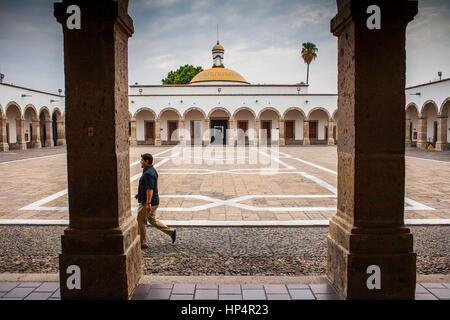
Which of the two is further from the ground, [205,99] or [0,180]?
[205,99]

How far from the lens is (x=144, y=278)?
12.2 ft

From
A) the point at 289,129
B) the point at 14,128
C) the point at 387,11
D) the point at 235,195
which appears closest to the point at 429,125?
the point at 289,129

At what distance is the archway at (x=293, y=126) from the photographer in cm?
3625

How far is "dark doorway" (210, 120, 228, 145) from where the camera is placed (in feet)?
118

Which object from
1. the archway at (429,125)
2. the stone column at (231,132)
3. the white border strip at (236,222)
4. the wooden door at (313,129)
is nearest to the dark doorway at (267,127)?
the stone column at (231,132)

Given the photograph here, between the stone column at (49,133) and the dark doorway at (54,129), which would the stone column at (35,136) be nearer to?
the stone column at (49,133)

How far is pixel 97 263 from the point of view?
314 centimetres

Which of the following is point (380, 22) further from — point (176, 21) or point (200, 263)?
point (200, 263)

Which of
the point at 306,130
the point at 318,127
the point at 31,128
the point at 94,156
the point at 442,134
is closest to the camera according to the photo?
the point at 94,156

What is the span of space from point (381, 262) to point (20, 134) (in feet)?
100

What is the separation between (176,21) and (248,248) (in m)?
3.25

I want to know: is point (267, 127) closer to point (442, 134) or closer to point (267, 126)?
point (267, 126)

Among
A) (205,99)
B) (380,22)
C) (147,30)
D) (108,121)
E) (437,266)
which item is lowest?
(437,266)

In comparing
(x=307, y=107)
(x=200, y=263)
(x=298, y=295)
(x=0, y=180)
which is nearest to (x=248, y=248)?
(x=200, y=263)
